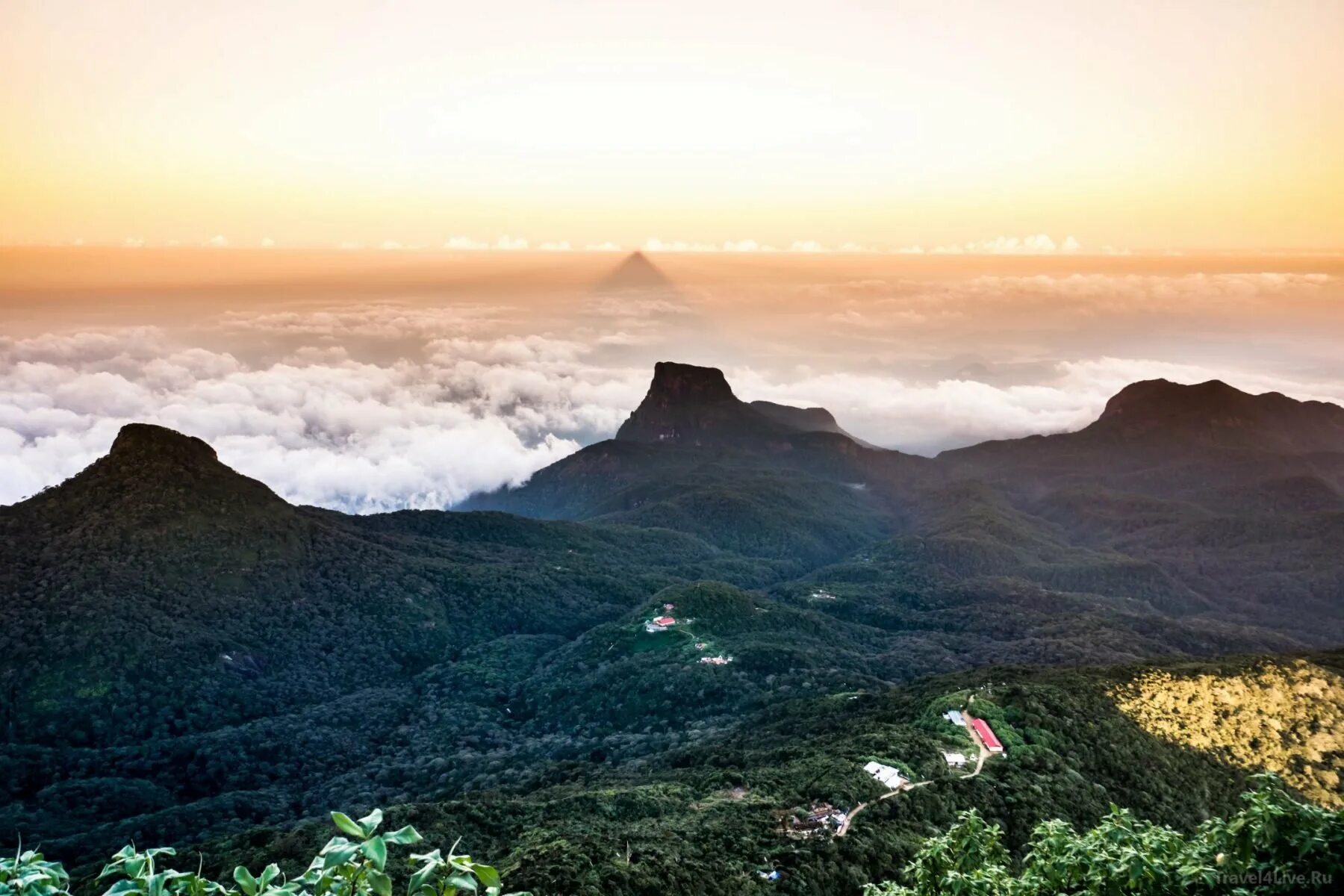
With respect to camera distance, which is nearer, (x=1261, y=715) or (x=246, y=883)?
(x=246, y=883)

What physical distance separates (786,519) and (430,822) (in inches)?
5074

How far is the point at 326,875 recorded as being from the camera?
4906 millimetres

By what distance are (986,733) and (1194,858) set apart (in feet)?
130

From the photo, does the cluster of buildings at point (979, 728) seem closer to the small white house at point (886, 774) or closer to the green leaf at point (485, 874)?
the small white house at point (886, 774)

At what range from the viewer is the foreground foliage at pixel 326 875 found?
437 cm

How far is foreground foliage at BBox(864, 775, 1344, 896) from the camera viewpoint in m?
6.50

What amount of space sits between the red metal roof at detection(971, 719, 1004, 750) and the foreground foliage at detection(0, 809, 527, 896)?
43.2 meters

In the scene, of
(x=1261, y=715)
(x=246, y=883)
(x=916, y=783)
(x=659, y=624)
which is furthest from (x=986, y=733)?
(x=659, y=624)

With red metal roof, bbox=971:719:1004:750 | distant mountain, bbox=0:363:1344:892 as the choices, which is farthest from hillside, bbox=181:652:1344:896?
red metal roof, bbox=971:719:1004:750

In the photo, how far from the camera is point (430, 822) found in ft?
130

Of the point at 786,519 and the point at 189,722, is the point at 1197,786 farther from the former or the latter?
the point at 786,519

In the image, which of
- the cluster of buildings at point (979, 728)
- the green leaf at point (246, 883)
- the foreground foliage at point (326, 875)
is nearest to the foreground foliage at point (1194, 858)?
the foreground foliage at point (326, 875)

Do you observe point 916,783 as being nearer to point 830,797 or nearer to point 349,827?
point 830,797

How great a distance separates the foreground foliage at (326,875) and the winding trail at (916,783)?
32.1m
